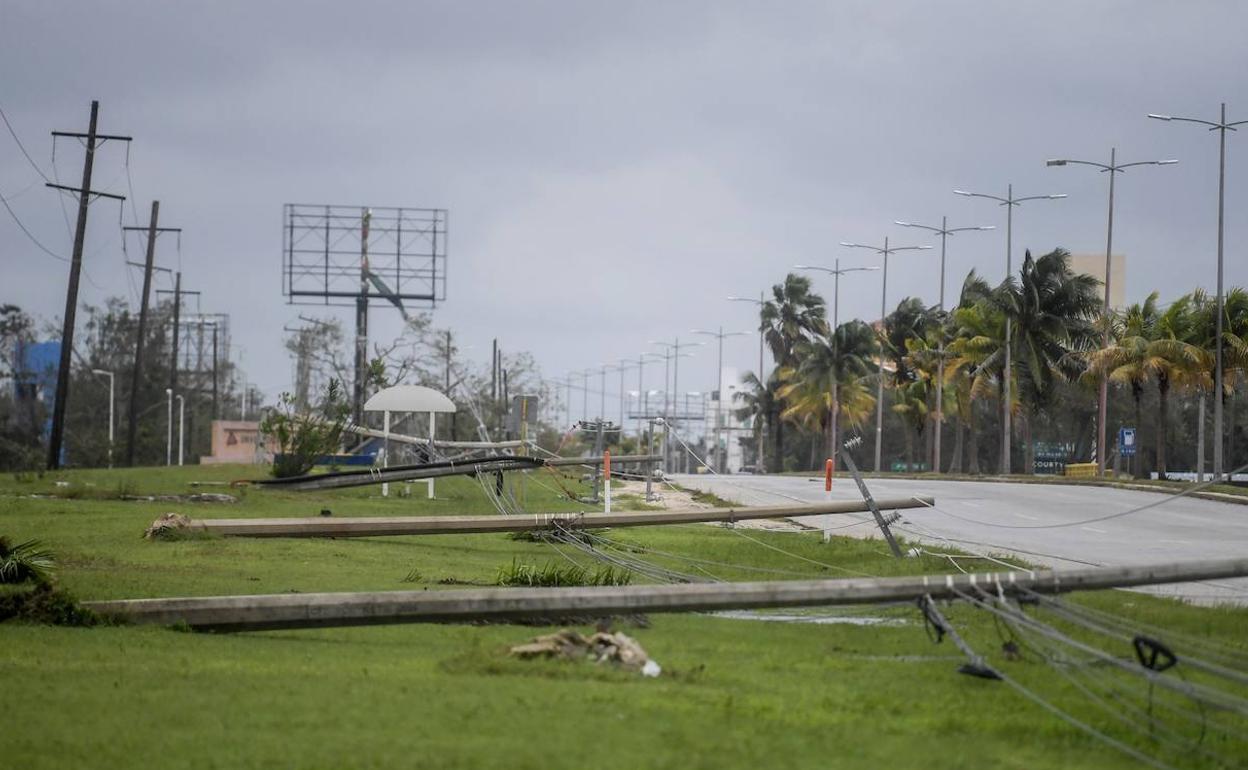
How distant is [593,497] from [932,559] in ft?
65.6

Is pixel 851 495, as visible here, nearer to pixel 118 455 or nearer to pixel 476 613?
pixel 476 613

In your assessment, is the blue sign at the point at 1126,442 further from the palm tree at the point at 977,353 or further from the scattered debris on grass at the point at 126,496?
the scattered debris on grass at the point at 126,496

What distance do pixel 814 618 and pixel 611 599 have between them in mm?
3163

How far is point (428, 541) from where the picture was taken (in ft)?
73.1

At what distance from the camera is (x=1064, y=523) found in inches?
960

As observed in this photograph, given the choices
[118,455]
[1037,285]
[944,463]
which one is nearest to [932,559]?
[1037,285]

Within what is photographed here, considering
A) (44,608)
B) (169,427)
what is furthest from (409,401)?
(169,427)

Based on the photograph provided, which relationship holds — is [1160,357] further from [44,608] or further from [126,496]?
[44,608]

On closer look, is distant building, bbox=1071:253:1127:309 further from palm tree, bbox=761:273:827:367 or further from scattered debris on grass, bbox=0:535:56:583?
scattered debris on grass, bbox=0:535:56:583

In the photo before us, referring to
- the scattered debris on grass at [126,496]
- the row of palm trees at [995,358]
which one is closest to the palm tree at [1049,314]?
the row of palm trees at [995,358]

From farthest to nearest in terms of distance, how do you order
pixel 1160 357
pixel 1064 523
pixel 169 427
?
pixel 169 427 < pixel 1160 357 < pixel 1064 523

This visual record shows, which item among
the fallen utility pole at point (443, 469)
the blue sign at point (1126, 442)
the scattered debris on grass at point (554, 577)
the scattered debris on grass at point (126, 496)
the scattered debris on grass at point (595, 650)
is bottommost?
the scattered debris on grass at point (126, 496)

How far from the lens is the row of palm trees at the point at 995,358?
5897 cm

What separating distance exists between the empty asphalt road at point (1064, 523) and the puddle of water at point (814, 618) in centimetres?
262
